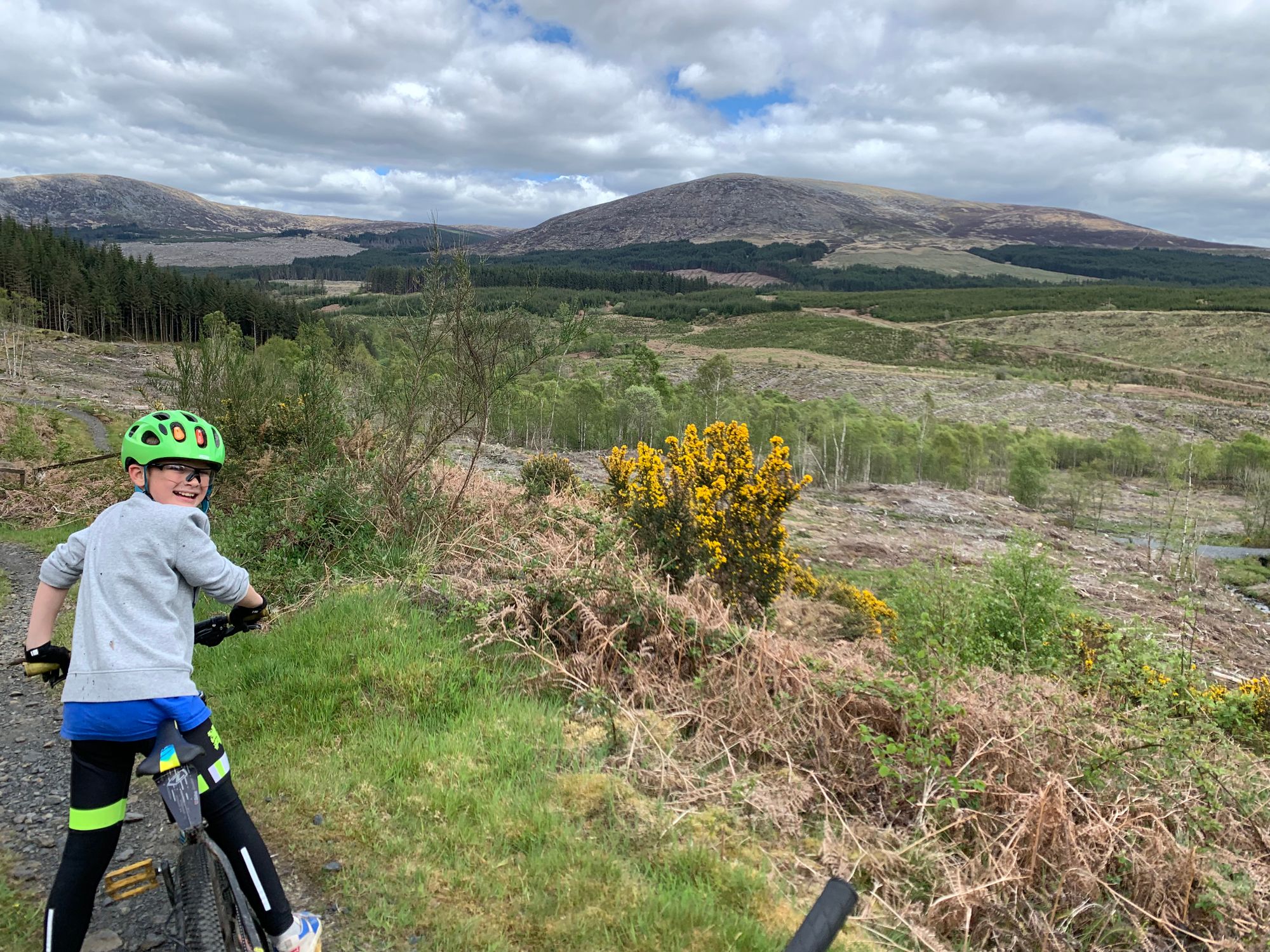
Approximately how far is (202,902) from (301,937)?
437 mm

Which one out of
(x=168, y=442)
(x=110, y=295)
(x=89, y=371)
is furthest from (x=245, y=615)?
(x=110, y=295)

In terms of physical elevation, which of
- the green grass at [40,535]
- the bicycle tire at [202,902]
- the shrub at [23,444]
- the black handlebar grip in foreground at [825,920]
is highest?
the black handlebar grip in foreground at [825,920]

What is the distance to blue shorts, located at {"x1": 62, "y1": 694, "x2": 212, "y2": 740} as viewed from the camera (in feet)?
9.02

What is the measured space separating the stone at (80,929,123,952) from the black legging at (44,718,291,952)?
60cm

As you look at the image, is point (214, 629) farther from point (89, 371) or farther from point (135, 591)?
point (89, 371)

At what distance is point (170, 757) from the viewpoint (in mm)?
2738

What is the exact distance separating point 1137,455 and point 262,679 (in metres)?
78.8

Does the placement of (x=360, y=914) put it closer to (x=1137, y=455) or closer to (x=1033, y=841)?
(x=1033, y=841)

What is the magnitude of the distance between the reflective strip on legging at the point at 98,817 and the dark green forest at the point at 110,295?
78.7 meters

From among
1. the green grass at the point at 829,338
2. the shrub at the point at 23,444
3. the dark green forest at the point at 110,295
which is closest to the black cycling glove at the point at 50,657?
the shrub at the point at 23,444

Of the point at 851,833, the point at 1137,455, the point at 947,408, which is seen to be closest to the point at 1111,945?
the point at 851,833

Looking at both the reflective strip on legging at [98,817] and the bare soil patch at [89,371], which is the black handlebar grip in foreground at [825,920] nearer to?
the reflective strip on legging at [98,817]

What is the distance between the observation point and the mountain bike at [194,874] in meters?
2.71

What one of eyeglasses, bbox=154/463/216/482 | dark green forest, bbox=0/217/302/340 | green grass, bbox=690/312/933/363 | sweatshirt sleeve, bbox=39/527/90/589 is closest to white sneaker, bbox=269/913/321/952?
sweatshirt sleeve, bbox=39/527/90/589
